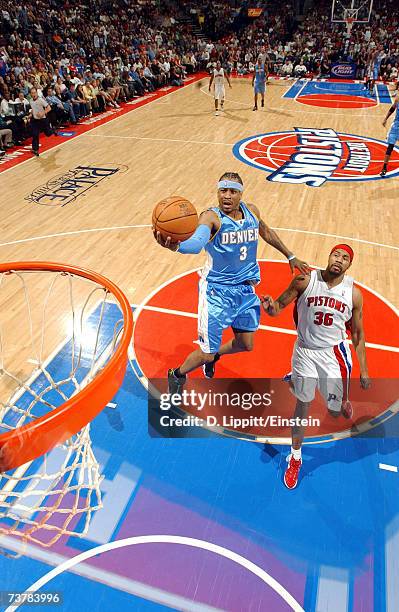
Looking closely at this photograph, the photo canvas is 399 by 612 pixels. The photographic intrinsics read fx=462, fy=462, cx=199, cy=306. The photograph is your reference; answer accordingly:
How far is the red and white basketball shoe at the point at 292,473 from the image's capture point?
368 cm

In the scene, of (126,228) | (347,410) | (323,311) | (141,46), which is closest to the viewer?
(323,311)

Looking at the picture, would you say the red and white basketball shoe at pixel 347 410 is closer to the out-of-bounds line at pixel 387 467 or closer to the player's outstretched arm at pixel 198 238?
the out-of-bounds line at pixel 387 467

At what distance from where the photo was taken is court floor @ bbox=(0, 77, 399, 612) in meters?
3.11

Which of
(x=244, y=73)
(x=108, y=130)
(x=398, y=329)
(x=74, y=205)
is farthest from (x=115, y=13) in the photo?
(x=398, y=329)

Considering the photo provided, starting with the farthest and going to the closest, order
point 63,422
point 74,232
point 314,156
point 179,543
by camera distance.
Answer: point 314,156, point 74,232, point 179,543, point 63,422

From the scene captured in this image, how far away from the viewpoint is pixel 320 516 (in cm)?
350

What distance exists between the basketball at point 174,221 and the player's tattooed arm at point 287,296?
0.84 meters

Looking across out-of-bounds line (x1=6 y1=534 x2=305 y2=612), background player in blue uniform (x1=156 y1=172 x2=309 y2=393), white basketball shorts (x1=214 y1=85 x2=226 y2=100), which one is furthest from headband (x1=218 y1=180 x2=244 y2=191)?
white basketball shorts (x1=214 y1=85 x2=226 y2=100)

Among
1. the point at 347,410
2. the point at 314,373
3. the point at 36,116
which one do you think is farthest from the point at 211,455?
the point at 36,116

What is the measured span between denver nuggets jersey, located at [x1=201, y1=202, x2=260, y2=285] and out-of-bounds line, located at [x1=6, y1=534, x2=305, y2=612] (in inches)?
80.4

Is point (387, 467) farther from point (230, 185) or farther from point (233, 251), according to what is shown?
point (230, 185)

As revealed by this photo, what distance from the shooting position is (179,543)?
10.9ft

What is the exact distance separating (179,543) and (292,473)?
3.38 ft

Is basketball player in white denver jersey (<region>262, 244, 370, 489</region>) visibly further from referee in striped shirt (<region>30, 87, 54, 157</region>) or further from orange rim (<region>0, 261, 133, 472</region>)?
referee in striped shirt (<region>30, 87, 54, 157</region>)
